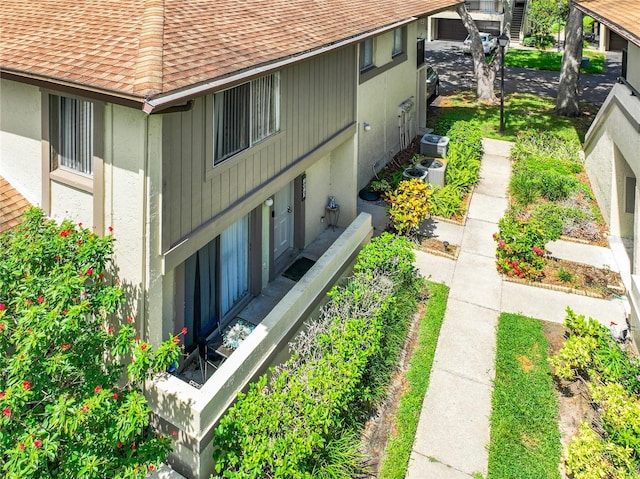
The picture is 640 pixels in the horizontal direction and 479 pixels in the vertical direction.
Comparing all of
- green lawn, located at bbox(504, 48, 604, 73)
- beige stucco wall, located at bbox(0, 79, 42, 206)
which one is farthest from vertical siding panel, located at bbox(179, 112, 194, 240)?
green lawn, located at bbox(504, 48, 604, 73)

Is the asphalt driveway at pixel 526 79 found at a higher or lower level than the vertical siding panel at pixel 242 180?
higher

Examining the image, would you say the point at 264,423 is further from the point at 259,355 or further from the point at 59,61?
the point at 59,61

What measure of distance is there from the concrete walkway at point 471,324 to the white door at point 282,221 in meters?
3.29

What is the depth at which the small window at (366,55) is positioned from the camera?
14245mm

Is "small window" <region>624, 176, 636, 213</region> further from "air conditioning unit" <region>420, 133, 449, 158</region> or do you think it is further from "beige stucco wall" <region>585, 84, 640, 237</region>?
"air conditioning unit" <region>420, 133, 449, 158</region>

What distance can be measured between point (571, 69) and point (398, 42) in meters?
9.87

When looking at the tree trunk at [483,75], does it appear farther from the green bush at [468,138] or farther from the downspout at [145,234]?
the downspout at [145,234]

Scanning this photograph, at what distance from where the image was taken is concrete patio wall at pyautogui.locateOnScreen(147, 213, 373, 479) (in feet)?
21.8

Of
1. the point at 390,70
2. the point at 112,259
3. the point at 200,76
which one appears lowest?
the point at 112,259

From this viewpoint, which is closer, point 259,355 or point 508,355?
point 259,355

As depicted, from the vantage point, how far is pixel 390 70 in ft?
53.7

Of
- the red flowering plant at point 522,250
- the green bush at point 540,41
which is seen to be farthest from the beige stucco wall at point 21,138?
the green bush at point 540,41

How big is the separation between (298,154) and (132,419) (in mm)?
6028

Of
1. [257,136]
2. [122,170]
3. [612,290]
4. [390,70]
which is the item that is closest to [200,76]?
[122,170]
